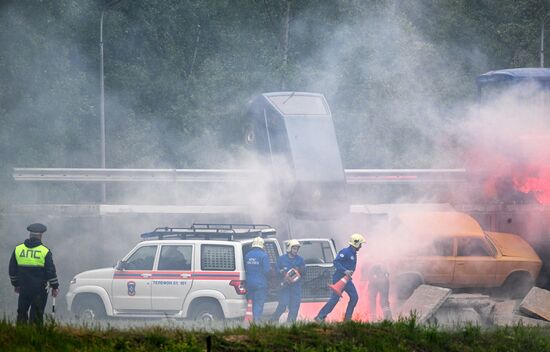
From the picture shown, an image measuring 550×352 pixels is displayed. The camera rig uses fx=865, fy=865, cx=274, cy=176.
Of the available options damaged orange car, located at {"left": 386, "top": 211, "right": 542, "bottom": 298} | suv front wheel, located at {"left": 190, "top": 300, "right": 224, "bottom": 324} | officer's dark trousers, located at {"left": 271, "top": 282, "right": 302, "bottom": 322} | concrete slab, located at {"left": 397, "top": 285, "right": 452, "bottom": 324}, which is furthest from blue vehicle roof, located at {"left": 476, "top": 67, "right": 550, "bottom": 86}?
suv front wheel, located at {"left": 190, "top": 300, "right": 224, "bottom": 324}

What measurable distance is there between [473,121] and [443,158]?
3015mm

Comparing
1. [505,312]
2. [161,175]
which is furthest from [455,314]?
[161,175]

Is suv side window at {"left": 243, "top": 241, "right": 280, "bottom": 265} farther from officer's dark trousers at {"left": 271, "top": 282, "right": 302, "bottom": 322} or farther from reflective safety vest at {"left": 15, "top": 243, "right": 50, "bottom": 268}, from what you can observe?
reflective safety vest at {"left": 15, "top": 243, "right": 50, "bottom": 268}

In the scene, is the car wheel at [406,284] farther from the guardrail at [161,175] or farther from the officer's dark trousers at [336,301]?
the guardrail at [161,175]

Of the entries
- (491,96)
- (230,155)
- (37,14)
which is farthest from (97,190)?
(491,96)

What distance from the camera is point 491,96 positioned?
2622 cm

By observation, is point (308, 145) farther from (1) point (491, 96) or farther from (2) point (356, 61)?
(2) point (356, 61)

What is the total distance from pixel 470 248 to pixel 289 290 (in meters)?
5.44

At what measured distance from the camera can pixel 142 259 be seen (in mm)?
16406

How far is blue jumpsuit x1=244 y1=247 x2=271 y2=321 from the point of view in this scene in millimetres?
15797

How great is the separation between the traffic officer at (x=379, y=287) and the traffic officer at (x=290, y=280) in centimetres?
231

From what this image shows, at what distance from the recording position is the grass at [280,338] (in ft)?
35.9

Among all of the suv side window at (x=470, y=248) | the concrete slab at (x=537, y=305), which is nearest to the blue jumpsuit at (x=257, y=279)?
the concrete slab at (x=537, y=305)

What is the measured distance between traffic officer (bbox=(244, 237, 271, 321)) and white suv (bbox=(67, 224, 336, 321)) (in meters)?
0.17
